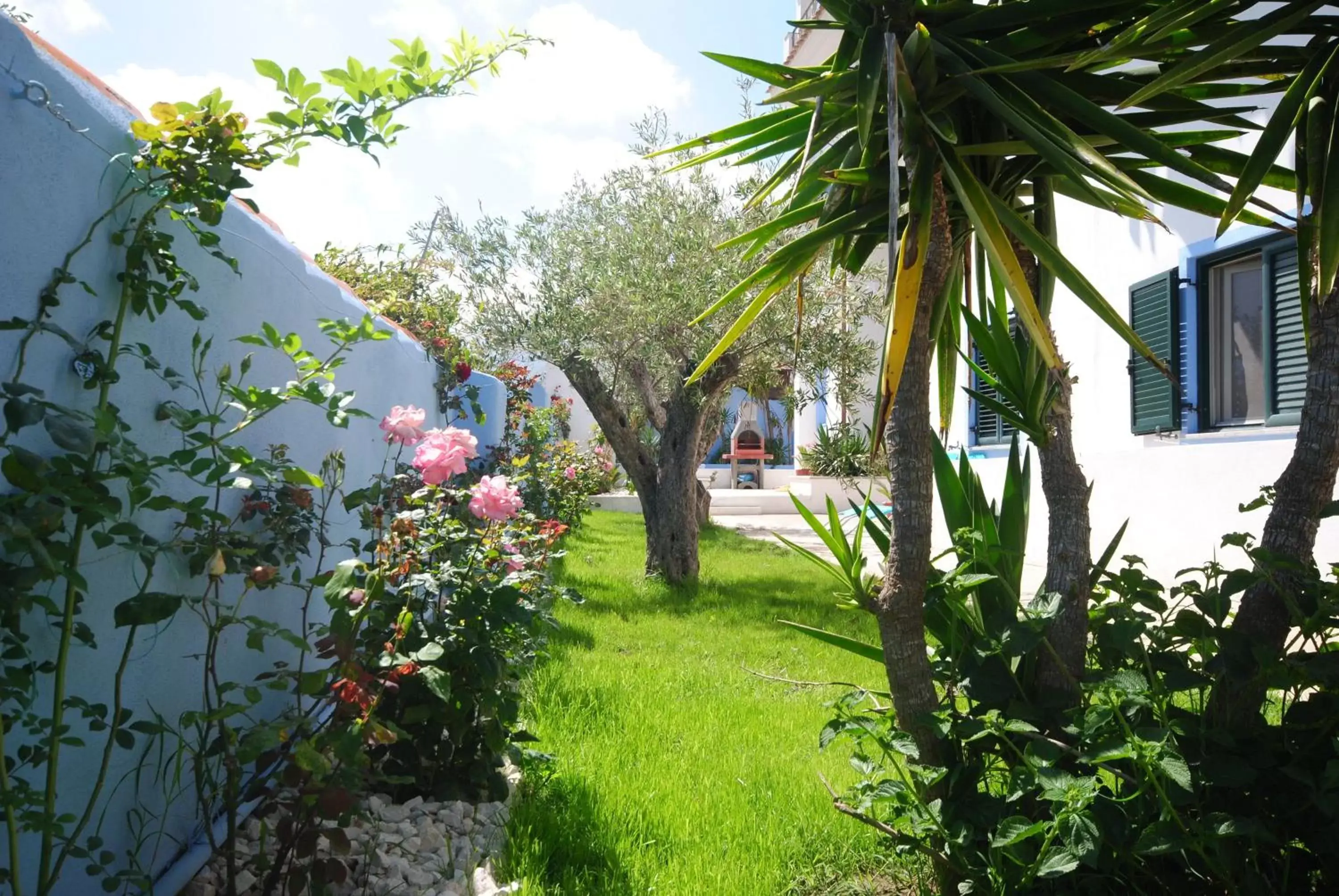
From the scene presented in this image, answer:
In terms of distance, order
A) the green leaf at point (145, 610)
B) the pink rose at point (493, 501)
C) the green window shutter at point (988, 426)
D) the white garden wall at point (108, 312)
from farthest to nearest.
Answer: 1. the green window shutter at point (988, 426)
2. the pink rose at point (493, 501)
3. the green leaf at point (145, 610)
4. the white garden wall at point (108, 312)

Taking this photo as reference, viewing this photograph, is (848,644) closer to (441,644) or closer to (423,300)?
(441,644)

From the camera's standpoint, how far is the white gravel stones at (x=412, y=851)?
2666 mm

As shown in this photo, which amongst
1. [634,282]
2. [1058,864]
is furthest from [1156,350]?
[1058,864]

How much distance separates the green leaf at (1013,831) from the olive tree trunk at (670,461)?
7.45 meters

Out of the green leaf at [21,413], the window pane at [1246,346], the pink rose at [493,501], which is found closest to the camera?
the green leaf at [21,413]

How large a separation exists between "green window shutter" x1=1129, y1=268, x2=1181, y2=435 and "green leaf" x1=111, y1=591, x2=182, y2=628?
6.68 metres

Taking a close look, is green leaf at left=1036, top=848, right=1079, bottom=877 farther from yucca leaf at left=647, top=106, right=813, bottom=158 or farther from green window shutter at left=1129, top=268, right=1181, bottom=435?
green window shutter at left=1129, top=268, right=1181, bottom=435

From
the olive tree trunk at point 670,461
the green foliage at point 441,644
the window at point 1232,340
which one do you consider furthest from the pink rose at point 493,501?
the olive tree trunk at point 670,461

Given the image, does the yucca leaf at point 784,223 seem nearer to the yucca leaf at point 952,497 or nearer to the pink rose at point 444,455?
the yucca leaf at point 952,497

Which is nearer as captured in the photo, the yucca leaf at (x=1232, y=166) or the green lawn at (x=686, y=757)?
the yucca leaf at (x=1232, y=166)

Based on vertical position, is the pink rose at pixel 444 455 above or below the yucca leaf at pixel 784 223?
below

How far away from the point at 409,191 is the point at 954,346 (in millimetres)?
7319

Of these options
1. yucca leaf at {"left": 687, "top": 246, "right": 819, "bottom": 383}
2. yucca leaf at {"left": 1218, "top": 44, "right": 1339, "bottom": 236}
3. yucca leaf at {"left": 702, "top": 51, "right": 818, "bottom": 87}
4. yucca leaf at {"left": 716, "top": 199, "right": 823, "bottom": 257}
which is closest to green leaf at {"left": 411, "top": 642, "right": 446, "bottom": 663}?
yucca leaf at {"left": 687, "top": 246, "right": 819, "bottom": 383}

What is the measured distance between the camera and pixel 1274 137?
8.34 feet
